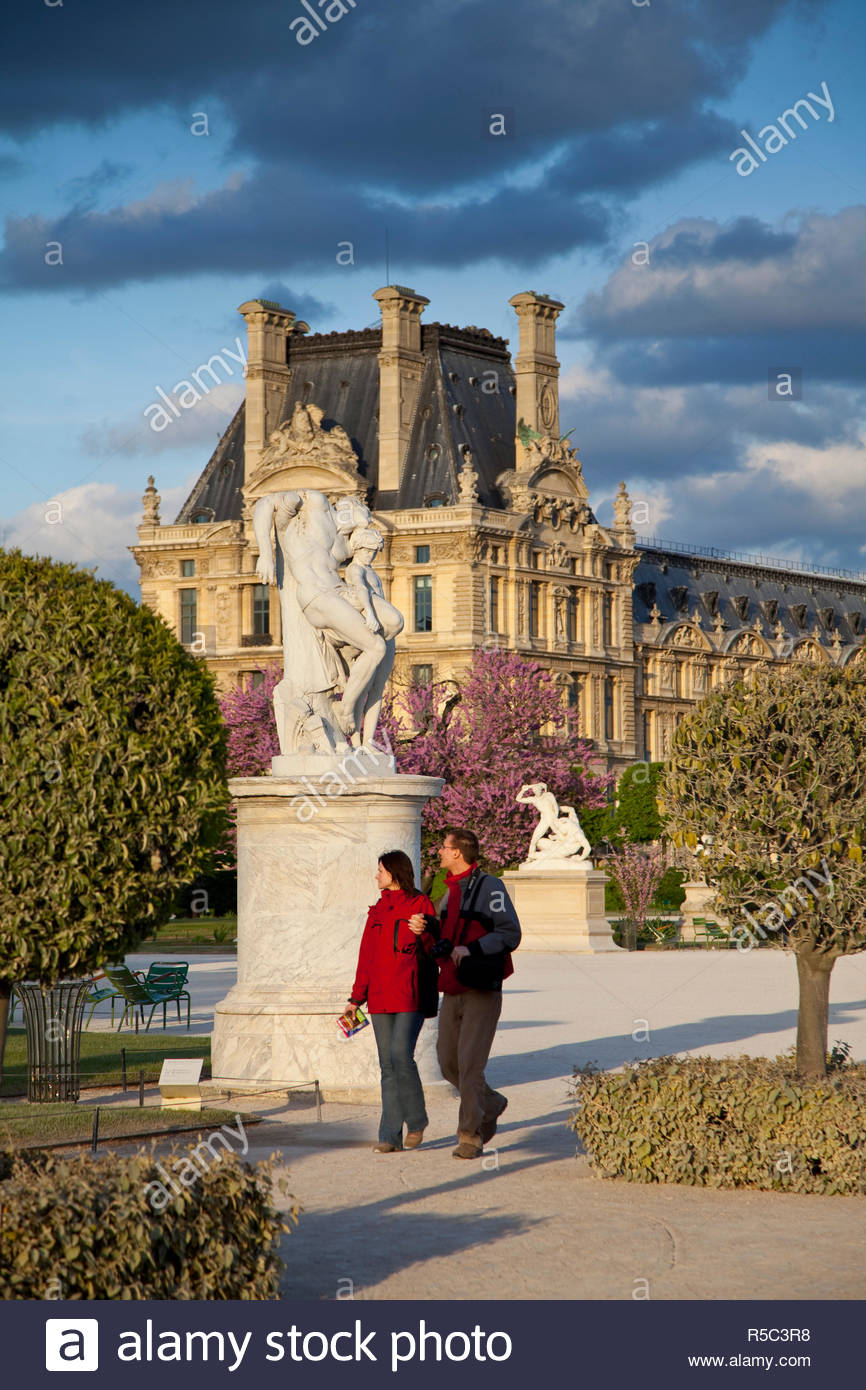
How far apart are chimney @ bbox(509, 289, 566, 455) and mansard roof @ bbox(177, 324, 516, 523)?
225 cm

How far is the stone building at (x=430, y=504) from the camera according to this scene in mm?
79500

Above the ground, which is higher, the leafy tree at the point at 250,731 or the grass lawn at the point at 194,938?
the leafy tree at the point at 250,731

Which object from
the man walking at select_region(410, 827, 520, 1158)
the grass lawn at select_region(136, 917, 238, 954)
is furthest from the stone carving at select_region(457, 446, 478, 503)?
the man walking at select_region(410, 827, 520, 1158)

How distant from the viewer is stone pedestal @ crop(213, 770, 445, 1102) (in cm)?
1305

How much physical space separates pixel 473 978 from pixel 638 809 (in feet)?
180

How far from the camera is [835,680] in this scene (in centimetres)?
1151

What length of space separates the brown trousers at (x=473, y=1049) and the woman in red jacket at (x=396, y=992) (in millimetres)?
195

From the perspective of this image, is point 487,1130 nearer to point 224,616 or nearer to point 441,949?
point 441,949

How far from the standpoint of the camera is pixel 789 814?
1096 centimetres

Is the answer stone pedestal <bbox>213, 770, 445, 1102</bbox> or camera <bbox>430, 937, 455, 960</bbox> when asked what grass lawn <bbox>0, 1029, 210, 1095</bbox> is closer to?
stone pedestal <bbox>213, 770, 445, 1102</bbox>

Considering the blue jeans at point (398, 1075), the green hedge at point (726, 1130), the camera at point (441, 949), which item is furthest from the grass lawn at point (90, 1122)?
the green hedge at point (726, 1130)

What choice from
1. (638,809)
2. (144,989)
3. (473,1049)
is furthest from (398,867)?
(638,809)

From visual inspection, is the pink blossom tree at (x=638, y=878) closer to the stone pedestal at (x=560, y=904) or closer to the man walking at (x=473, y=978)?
the stone pedestal at (x=560, y=904)
